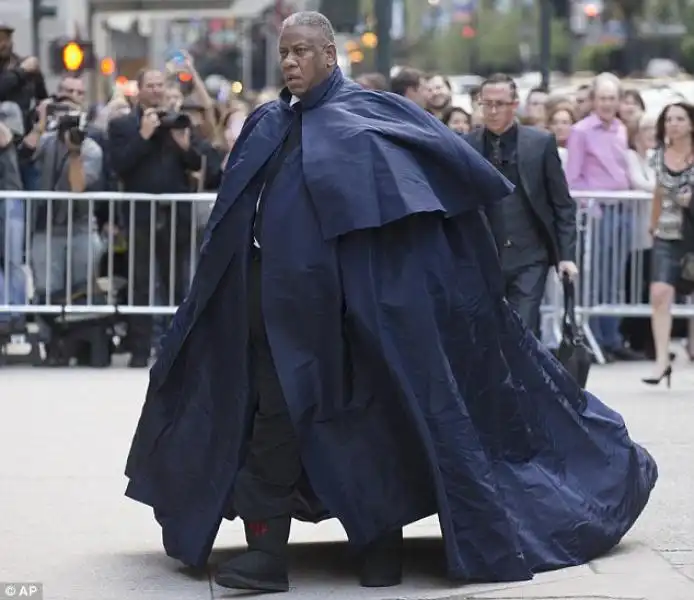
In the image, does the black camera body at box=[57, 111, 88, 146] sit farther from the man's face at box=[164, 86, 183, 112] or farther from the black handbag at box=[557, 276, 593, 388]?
the black handbag at box=[557, 276, 593, 388]

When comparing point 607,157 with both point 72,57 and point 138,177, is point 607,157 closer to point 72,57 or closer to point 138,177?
point 138,177

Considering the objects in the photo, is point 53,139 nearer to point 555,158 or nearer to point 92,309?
point 92,309

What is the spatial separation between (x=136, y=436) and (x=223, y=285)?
60 centimetres

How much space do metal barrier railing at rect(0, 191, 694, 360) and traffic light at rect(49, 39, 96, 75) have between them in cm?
508

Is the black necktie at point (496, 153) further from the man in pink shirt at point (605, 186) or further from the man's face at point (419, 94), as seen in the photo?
the man in pink shirt at point (605, 186)

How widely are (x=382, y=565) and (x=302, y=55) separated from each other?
5.41 feet

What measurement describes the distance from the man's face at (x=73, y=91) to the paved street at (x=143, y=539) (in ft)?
12.3

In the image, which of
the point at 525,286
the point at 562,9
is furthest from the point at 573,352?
the point at 562,9

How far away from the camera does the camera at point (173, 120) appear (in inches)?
507

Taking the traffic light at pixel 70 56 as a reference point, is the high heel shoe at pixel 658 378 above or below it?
below

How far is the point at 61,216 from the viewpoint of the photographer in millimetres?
13273

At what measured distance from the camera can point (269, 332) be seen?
19.8ft

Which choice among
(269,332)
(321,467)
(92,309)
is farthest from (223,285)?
(92,309)

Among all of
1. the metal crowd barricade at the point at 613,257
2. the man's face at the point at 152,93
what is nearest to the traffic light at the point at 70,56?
the man's face at the point at 152,93
